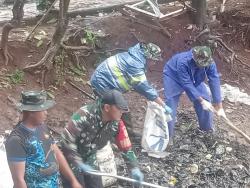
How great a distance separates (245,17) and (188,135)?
4.80m

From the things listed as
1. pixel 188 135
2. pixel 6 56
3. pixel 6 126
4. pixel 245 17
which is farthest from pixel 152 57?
pixel 245 17

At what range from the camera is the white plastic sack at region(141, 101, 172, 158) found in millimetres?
7215

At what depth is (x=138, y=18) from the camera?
1088 cm

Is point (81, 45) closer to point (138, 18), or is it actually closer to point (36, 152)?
point (138, 18)

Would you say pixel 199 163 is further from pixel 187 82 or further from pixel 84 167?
pixel 84 167

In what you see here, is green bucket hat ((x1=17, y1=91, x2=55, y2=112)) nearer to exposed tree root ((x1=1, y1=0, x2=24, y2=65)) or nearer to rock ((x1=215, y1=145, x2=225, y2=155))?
rock ((x1=215, y1=145, x2=225, y2=155))

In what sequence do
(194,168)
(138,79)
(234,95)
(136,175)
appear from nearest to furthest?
(136,175) → (138,79) → (194,168) → (234,95)

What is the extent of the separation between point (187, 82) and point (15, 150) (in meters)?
3.77

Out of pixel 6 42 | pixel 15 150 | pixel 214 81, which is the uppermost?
pixel 15 150

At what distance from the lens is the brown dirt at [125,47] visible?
8211mm

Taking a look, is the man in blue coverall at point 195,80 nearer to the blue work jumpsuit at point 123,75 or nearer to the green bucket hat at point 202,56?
the green bucket hat at point 202,56

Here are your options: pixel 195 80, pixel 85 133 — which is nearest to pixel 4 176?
pixel 85 133

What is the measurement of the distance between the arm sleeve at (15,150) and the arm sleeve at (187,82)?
3.70m

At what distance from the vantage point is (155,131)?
7285 millimetres
